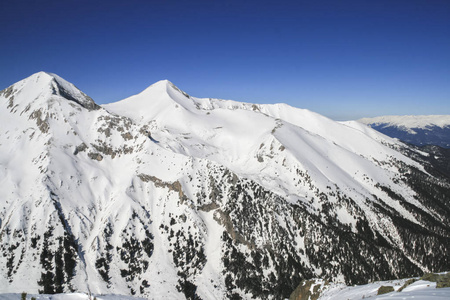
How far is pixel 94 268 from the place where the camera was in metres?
107

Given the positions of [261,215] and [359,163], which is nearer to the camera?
[261,215]

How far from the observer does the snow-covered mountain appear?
10450cm

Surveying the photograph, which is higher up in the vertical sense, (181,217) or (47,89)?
(47,89)

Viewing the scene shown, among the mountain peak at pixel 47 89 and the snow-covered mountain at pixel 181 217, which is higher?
the mountain peak at pixel 47 89

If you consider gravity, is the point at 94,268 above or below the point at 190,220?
below

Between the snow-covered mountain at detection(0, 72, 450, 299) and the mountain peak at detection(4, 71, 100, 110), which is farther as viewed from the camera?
the mountain peak at detection(4, 71, 100, 110)

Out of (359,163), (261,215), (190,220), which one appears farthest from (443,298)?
(359,163)

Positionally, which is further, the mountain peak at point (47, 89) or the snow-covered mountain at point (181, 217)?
the mountain peak at point (47, 89)

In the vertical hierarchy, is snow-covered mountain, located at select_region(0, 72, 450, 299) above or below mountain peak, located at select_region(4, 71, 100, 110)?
below

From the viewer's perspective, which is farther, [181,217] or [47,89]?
[47,89]

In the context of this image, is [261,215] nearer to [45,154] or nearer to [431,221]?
[431,221]

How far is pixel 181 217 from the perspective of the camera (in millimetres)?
123688

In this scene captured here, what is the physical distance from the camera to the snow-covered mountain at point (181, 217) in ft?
343

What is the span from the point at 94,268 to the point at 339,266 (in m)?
110
